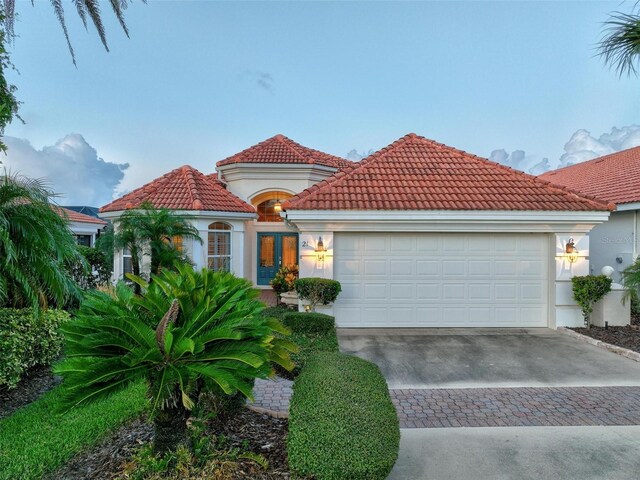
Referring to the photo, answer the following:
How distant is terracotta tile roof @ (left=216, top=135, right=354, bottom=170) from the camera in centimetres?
1627

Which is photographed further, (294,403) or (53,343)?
(53,343)

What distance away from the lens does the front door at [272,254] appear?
659 inches

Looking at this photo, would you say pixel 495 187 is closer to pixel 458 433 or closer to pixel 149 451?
pixel 458 433

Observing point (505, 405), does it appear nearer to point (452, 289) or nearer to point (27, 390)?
point (452, 289)

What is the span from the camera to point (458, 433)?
453cm

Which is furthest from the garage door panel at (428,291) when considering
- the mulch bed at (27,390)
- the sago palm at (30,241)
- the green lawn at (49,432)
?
the mulch bed at (27,390)

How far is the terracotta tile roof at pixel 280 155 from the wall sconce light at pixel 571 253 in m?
9.11

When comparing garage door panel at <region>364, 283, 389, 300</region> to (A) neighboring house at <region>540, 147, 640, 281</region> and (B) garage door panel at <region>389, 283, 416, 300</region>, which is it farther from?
(A) neighboring house at <region>540, 147, 640, 281</region>

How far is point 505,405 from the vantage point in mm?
5391

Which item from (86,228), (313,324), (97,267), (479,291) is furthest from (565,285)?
(86,228)

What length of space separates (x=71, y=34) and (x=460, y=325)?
13.3 m

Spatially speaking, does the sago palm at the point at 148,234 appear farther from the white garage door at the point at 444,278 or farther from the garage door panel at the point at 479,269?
the garage door panel at the point at 479,269

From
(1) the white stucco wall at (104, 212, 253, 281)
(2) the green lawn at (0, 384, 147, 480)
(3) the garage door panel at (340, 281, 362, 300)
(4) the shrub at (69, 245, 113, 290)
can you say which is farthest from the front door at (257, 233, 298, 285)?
(2) the green lawn at (0, 384, 147, 480)

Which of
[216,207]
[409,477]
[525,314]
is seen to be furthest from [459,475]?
[216,207]
